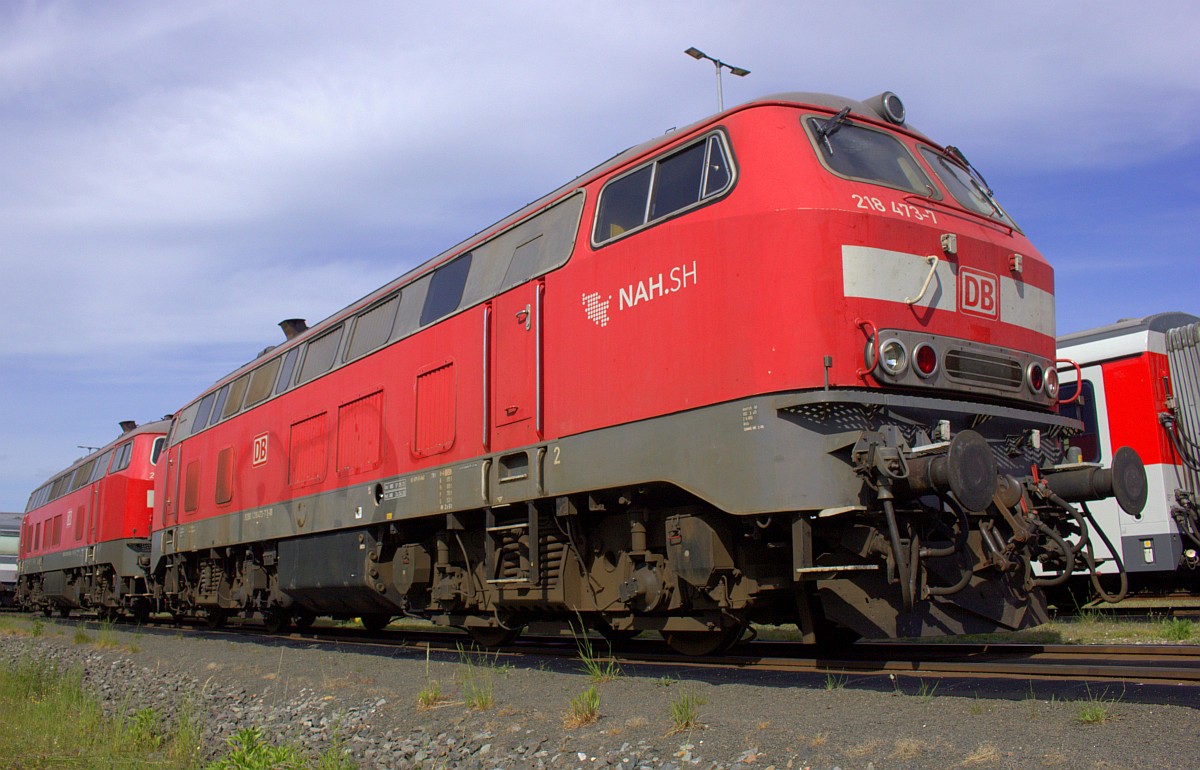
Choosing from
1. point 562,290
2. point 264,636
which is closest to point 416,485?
point 562,290

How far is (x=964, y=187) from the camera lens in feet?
25.2

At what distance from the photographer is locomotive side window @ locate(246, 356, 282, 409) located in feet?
45.8

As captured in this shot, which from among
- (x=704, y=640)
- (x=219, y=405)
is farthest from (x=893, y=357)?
(x=219, y=405)

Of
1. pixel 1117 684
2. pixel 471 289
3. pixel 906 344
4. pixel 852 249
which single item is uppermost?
pixel 471 289

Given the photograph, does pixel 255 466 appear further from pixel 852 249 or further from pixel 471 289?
pixel 852 249

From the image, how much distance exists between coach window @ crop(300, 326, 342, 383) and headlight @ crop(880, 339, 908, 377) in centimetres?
770

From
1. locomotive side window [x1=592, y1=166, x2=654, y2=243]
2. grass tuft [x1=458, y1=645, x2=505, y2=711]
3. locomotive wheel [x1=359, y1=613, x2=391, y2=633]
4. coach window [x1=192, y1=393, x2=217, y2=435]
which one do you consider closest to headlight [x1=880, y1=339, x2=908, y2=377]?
locomotive side window [x1=592, y1=166, x2=654, y2=243]

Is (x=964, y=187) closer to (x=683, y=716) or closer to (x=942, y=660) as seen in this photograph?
(x=942, y=660)

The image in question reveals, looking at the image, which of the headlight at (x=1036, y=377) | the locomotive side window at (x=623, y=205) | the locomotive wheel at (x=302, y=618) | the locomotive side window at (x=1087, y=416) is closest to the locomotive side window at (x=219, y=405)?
the locomotive wheel at (x=302, y=618)

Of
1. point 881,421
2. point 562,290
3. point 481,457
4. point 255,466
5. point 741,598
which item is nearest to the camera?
point 881,421

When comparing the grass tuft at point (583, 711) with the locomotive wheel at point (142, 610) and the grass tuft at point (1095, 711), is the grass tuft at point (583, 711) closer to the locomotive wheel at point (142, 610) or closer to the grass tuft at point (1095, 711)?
the grass tuft at point (1095, 711)

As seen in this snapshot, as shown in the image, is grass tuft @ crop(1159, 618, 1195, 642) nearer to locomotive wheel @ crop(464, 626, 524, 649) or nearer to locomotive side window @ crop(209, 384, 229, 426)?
locomotive wheel @ crop(464, 626, 524, 649)

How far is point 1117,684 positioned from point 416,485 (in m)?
6.18

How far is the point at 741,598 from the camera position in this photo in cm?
656
